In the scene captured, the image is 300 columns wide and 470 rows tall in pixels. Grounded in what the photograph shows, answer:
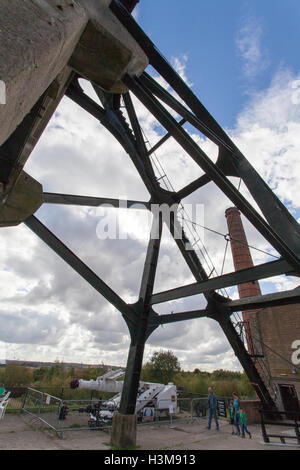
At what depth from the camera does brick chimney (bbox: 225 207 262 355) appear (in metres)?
14.9

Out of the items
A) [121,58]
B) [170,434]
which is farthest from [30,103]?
[170,434]

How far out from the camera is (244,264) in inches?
836

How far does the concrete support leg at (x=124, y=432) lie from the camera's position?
5.50m

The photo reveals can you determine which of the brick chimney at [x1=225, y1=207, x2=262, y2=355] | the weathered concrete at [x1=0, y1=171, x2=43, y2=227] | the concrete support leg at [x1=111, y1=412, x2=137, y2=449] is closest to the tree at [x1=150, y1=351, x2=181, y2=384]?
the brick chimney at [x1=225, y1=207, x2=262, y2=355]

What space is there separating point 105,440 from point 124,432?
3.67 feet

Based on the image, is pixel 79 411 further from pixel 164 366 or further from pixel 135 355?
pixel 164 366

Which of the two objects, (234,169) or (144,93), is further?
(234,169)

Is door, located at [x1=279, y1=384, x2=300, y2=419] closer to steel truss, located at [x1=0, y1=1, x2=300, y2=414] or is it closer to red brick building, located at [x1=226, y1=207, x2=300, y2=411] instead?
red brick building, located at [x1=226, y1=207, x2=300, y2=411]

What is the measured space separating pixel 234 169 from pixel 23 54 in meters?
4.41

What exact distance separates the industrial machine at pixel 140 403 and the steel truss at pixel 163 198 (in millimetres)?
4375

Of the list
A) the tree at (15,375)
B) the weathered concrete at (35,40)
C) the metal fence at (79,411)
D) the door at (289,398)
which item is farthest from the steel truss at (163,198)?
the tree at (15,375)

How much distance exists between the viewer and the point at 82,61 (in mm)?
2256

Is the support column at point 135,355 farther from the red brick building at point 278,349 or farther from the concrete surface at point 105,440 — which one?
the red brick building at point 278,349
